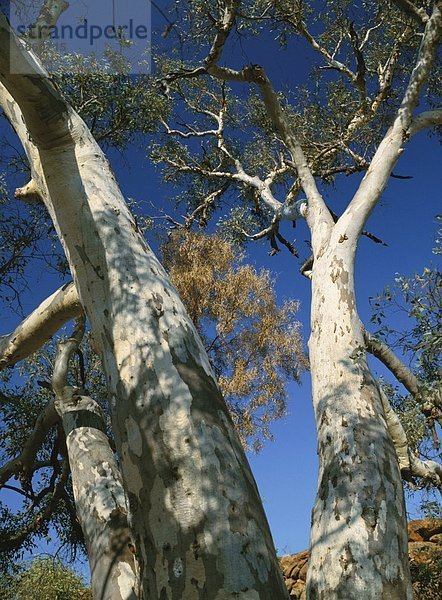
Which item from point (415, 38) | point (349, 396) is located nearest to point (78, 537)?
point (349, 396)

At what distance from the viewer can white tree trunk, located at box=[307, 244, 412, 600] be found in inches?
106

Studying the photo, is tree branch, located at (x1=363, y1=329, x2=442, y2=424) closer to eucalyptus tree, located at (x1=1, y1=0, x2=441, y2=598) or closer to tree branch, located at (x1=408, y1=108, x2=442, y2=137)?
eucalyptus tree, located at (x1=1, y1=0, x2=441, y2=598)

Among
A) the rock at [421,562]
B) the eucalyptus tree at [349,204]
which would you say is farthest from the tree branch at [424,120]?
the rock at [421,562]

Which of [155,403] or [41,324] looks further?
[41,324]

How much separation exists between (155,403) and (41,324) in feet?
9.70

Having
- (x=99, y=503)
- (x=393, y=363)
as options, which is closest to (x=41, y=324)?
(x=99, y=503)

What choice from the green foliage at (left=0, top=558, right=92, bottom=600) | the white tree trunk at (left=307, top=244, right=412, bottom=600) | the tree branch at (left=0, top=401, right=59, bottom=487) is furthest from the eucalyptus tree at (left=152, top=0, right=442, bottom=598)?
the green foliage at (left=0, top=558, right=92, bottom=600)

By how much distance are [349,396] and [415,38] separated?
25.8 ft

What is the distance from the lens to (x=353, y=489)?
298 cm

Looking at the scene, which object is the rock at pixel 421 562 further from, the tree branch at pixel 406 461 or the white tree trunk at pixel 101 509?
the white tree trunk at pixel 101 509

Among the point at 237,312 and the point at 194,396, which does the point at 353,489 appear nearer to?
the point at 194,396

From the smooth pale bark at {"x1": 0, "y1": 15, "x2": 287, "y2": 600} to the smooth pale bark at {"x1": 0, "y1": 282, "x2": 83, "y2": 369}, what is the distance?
1.57 m

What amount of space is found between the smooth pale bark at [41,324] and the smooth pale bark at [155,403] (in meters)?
1.57

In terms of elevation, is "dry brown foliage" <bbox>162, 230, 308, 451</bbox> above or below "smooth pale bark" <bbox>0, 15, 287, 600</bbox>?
above
